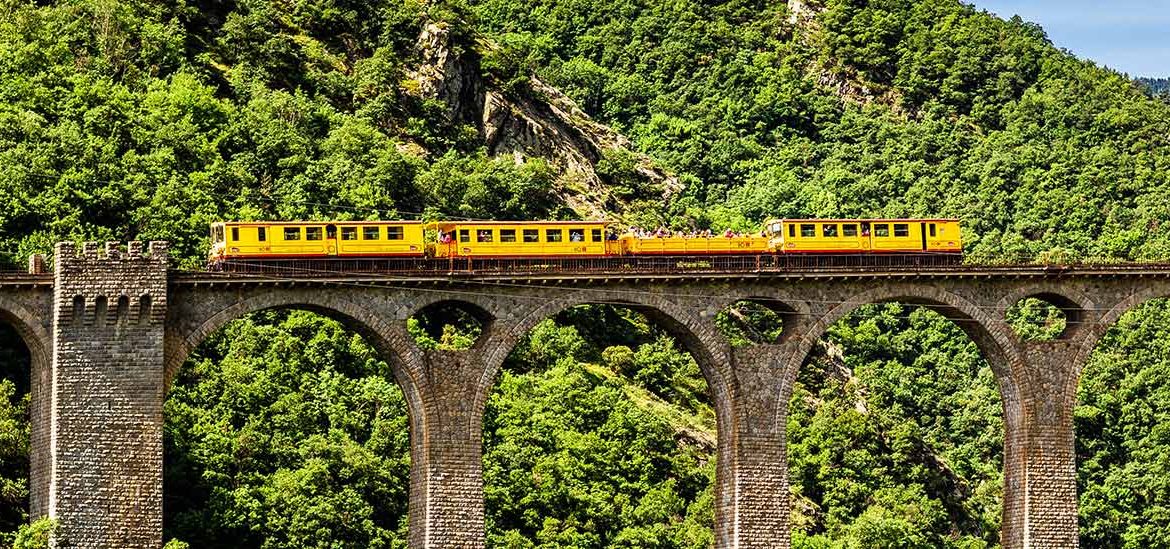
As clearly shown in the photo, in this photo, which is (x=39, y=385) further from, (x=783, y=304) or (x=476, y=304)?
(x=783, y=304)

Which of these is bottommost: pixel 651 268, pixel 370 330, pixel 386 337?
pixel 386 337

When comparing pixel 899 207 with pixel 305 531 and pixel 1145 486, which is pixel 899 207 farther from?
pixel 305 531

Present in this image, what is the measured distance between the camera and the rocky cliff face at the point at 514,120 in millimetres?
140125

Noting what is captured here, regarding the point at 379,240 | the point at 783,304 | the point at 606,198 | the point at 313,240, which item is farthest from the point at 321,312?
the point at 606,198

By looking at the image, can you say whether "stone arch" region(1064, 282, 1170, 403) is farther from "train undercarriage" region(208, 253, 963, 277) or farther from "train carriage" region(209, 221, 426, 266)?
"train carriage" region(209, 221, 426, 266)

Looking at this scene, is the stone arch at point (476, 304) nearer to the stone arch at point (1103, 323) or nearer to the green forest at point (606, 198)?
the green forest at point (606, 198)

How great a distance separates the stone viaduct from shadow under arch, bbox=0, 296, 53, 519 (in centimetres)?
7

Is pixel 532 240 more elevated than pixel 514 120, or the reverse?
pixel 514 120

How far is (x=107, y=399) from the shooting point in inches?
3307

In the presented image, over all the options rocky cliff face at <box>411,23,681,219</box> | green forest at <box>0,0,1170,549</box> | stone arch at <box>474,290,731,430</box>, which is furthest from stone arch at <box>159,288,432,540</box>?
rocky cliff face at <box>411,23,681,219</box>

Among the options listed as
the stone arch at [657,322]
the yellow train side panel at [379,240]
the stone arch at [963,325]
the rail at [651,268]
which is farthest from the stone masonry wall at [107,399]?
the stone arch at [963,325]

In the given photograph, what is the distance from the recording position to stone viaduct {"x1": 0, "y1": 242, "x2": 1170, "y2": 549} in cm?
8381

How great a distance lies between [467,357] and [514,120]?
5424cm

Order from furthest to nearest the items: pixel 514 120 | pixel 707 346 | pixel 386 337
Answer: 1. pixel 514 120
2. pixel 707 346
3. pixel 386 337
